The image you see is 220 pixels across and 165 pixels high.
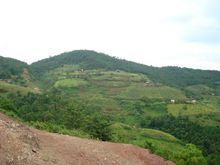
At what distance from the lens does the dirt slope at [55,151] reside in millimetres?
28141

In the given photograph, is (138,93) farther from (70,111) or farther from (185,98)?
(70,111)

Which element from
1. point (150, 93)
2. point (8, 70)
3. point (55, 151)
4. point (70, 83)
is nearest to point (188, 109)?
point (150, 93)

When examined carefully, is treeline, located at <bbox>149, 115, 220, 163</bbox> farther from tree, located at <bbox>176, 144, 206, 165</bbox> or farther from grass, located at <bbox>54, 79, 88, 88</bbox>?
grass, located at <bbox>54, 79, 88, 88</bbox>

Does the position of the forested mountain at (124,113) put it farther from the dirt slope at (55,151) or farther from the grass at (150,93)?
the dirt slope at (55,151)

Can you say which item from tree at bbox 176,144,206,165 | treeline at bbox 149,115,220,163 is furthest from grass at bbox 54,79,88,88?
tree at bbox 176,144,206,165

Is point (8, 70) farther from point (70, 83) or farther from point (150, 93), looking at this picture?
point (150, 93)

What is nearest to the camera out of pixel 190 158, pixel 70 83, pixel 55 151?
pixel 55 151

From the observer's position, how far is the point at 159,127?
135 m

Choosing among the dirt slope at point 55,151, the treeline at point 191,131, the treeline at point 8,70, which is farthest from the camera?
the treeline at point 8,70

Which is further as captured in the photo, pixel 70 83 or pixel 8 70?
pixel 70 83

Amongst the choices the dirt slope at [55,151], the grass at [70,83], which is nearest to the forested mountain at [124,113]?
the grass at [70,83]

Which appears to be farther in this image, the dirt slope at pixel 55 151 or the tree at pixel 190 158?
the tree at pixel 190 158

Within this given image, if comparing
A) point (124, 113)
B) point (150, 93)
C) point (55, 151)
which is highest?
point (55, 151)

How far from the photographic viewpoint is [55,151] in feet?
109
